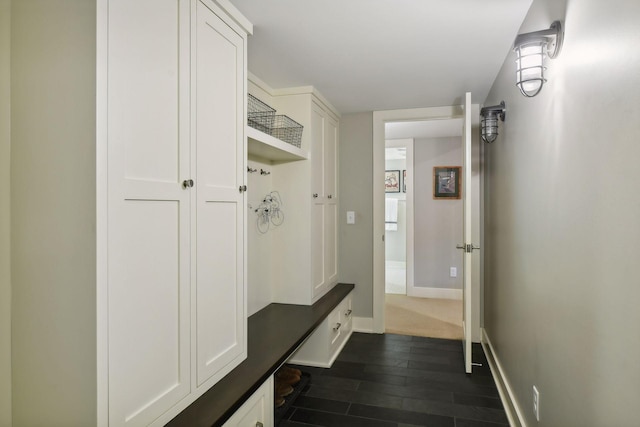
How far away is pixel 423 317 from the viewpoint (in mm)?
4332

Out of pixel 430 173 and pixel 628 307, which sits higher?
pixel 430 173

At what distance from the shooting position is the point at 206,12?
5.23 feet

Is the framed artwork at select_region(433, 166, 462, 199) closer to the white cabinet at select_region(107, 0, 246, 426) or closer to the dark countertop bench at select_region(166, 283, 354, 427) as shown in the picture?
the dark countertop bench at select_region(166, 283, 354, 427)

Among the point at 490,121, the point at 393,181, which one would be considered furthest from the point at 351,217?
the point at 393,181

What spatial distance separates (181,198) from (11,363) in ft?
2.44

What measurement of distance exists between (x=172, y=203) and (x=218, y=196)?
31 centimetres

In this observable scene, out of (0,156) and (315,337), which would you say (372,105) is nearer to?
(315,337)

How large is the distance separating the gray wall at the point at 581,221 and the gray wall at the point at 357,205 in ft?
5.70

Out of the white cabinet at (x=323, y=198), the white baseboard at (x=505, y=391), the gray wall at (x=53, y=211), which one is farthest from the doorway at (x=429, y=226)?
the gray wall at (x=53, y=211)

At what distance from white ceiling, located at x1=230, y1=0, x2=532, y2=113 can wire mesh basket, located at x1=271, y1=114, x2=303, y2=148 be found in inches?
11.2

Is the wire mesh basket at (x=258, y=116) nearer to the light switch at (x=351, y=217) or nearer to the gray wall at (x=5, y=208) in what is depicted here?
the gray wall at (x=5, y=208)

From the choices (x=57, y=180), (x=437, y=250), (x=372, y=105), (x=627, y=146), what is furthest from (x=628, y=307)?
(x=437, y=250)

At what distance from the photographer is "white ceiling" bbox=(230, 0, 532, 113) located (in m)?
1.81

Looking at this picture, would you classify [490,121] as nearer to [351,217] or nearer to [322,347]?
[351,217]
